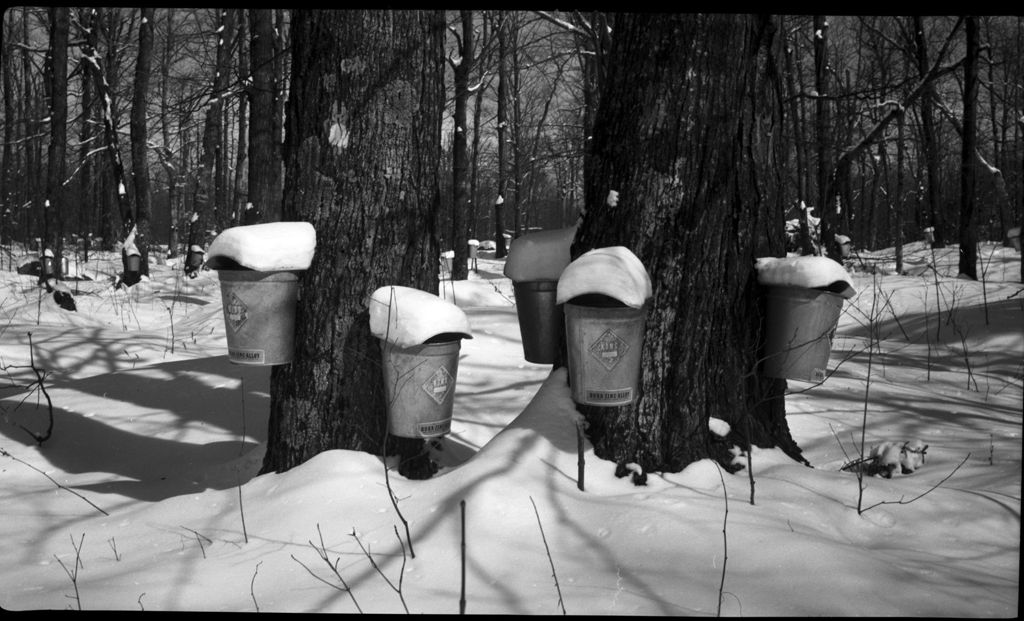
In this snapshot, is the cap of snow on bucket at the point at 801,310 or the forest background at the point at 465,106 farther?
the forest background at the point at 465,106

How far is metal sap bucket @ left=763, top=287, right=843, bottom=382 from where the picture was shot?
2.76 meters

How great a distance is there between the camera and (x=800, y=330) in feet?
9.19

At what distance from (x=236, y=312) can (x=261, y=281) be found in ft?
0.51

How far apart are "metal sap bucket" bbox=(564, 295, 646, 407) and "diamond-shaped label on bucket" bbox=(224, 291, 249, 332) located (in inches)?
48.8

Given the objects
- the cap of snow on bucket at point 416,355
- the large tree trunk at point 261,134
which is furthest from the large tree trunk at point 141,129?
the cap of snow on bucket at point 416,355

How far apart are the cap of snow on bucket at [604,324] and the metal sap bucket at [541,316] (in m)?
0.47

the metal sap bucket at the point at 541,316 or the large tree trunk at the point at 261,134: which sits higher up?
the large tree trunk at the point at 261,134

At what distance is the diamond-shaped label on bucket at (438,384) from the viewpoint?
2.59 metres

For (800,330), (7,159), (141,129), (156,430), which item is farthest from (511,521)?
(7,159)

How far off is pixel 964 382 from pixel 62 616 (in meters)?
5.40

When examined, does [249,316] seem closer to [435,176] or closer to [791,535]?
[435,176]

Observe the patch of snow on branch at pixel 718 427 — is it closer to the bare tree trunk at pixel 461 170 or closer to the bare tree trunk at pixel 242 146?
the bare tree trunk at pixel 242 146

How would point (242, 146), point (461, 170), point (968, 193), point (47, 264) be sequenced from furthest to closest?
1. point (242, 146)
2. point (461, 170)
3. point (968, 193)
4. point (47, 264)

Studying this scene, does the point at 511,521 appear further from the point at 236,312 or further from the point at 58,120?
the point at 58,120
